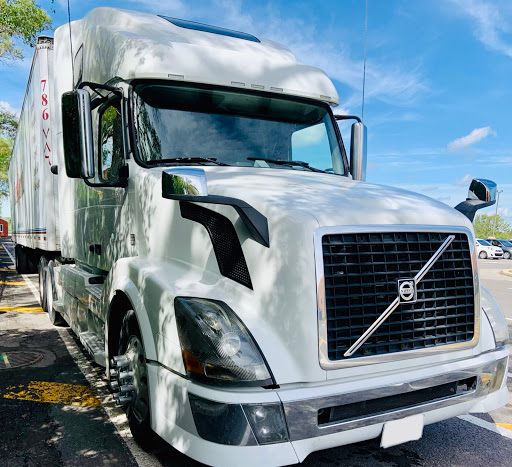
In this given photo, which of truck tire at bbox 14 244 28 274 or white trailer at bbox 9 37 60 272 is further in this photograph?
truck tire at bbox 14 244 28 274

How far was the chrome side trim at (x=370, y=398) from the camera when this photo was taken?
235 cm

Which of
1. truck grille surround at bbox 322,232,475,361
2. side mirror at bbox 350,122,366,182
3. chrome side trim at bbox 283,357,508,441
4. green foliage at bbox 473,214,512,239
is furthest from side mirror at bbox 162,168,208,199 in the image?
green foliage at bbox 473,214,512,239

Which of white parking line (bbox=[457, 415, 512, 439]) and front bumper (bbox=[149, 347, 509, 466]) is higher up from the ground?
front bumper (bbox=[149, 347, 509, 466])

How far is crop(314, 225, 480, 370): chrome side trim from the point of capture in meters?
2.51

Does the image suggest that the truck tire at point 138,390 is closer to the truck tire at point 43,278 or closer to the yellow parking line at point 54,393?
the yellow parking line at point 54,393

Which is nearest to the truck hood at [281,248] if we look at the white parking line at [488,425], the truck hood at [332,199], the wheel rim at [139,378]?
the truck hood at [332,199]

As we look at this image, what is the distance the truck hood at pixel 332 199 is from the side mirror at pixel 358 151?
1.27m

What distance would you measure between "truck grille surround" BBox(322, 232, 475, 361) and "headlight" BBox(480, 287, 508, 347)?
1.04 ft

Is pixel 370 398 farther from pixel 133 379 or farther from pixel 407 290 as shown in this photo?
pixel 133 379

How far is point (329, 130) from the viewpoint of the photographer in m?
4.54

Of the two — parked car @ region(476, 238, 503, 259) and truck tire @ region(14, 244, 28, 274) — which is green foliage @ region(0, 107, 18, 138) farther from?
parked car @ region(476, 238, 503, 259)

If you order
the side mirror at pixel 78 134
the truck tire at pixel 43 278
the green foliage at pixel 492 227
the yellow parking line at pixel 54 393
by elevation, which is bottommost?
the green foliage at pixel 492 227

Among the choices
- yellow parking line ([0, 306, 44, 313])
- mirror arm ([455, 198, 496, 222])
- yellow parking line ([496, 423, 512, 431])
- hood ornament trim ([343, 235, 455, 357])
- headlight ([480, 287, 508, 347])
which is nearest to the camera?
hood ornament trim ([343, 235, 455, 357])

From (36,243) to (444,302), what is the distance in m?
7.19
